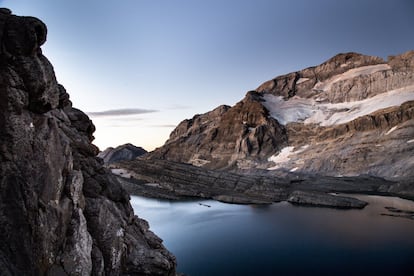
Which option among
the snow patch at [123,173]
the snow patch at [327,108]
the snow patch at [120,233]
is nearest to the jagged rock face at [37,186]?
the snow patch at [120,233]

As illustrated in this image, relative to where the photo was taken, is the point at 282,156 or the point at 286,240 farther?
the point at 282,156

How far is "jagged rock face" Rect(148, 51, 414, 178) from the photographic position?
77750mm

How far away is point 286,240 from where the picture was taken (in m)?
33.3

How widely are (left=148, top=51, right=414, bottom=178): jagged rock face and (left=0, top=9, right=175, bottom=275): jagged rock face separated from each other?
2692 inches

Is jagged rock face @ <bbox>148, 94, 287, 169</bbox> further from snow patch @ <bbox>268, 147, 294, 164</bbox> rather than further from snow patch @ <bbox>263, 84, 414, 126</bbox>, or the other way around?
snow patch @ <bbox>263, 84, 414, 126</bbox>

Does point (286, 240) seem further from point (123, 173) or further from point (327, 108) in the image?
point (327, 108)

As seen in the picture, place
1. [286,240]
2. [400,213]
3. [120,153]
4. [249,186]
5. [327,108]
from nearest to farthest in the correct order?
1. [286,240]
2. [400,213]
3. [249,186]
4. [327,108]
5. [120,153]

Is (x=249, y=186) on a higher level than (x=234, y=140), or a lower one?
lower

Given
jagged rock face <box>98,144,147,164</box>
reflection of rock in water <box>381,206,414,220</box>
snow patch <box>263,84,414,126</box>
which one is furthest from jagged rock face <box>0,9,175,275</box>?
jagged rock face <box>98,144,147,164</box>

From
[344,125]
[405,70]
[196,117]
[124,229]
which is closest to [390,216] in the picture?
[124,229]

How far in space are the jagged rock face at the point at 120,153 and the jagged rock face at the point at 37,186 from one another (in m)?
161

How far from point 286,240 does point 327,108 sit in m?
93.7

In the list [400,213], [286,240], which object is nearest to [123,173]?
[286,240]

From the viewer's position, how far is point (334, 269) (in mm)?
25078
